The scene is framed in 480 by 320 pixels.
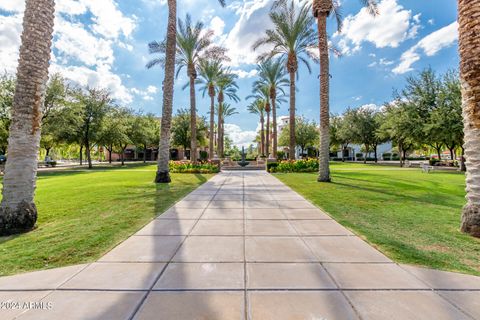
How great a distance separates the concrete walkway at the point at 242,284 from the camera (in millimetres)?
2451

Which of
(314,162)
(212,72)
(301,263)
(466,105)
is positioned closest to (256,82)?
(212,72)

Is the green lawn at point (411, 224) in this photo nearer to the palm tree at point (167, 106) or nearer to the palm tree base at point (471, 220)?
the palm tree base at point (471, 220)

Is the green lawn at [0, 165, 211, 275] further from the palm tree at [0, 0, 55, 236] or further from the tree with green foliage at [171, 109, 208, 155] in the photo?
the tree with green foliage at [171, 109, 208, 155]

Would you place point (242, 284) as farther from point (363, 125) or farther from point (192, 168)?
point (363, 125)

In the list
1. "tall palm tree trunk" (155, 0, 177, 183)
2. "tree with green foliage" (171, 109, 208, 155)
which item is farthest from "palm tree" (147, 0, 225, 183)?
"tree with green foliage" (171, 109, 208, 155)

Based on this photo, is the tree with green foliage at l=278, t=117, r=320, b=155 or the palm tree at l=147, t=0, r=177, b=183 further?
the tree with green foliage at l=278, t=117, r=320, b=155

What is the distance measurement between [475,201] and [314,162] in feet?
52.8

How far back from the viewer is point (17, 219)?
5359mm

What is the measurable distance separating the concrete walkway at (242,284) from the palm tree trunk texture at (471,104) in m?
2.53

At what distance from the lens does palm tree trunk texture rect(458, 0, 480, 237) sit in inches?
193

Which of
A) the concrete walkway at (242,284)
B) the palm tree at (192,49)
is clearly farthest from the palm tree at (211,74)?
the concrete walkway at (242,284)

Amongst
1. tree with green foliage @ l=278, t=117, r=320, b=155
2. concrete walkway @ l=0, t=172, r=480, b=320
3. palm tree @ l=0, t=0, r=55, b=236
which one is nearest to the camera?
concrete walkway @ l=0, t=172, r=480, b=320

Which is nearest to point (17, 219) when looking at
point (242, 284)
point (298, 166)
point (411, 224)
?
point (242, 284)

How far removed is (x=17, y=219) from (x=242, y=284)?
17.7 ft
